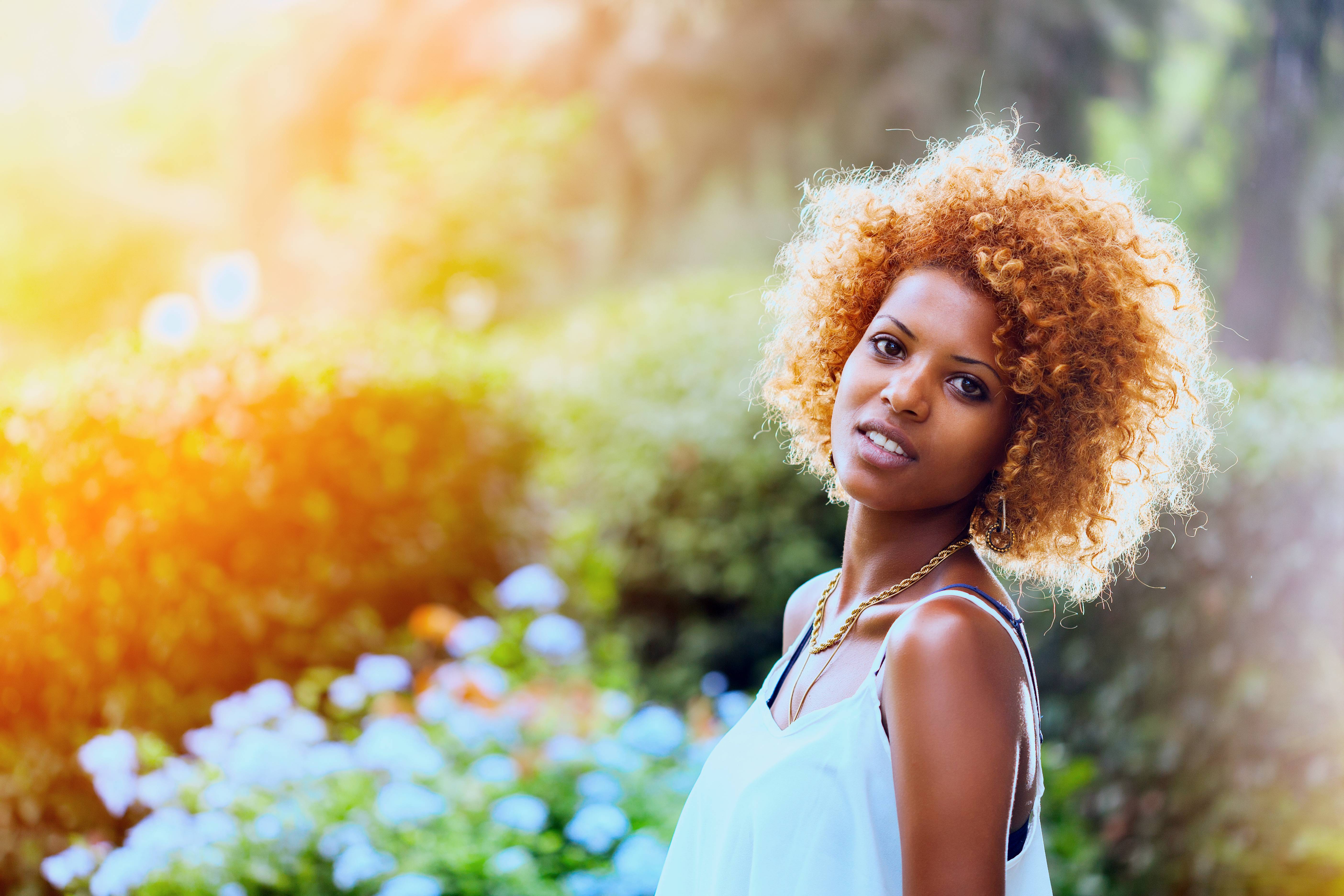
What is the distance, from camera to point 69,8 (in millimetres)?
9969

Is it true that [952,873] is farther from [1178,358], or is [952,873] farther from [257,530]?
[257,530]

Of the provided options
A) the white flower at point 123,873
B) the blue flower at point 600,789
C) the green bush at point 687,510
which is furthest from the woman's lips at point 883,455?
the green bush at point 687,510

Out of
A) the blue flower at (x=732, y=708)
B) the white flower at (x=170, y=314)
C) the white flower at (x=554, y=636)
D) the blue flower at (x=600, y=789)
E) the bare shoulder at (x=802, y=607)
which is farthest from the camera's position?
the white flower at (x=170, y=314)

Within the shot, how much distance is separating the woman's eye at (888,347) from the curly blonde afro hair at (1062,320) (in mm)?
111

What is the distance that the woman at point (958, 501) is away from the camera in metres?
1.08

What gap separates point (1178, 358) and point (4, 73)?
10981 millimetres

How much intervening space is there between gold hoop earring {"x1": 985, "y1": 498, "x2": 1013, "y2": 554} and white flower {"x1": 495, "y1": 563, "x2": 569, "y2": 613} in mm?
2861

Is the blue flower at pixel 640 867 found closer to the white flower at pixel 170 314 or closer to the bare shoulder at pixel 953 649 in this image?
the bare shoulder at pixel 953 649

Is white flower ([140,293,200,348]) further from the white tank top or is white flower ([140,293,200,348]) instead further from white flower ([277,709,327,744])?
the white tank top

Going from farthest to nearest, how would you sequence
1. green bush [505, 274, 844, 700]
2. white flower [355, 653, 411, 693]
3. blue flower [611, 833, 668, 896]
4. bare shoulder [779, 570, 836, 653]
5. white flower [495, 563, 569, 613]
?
green bush [505, 274, 844, 700], white flower [495, 563, 569, 613], white flower [355, 653, 411, 693], blue flower [611, 833, 668, 896], bare shoulder [779, 570, 836, 653]

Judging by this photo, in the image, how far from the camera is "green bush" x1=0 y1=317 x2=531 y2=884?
4.04 metres

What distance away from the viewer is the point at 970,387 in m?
1.27

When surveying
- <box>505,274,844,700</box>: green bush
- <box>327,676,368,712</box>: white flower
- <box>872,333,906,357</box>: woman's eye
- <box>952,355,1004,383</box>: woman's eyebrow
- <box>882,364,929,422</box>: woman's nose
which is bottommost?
<box>882,364,929,422</box>: woman's nose

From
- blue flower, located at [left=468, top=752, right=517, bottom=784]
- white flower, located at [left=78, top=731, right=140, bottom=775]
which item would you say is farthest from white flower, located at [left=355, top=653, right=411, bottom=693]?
white flower, located at [left=78, top=731, right=140, bottom=775]
